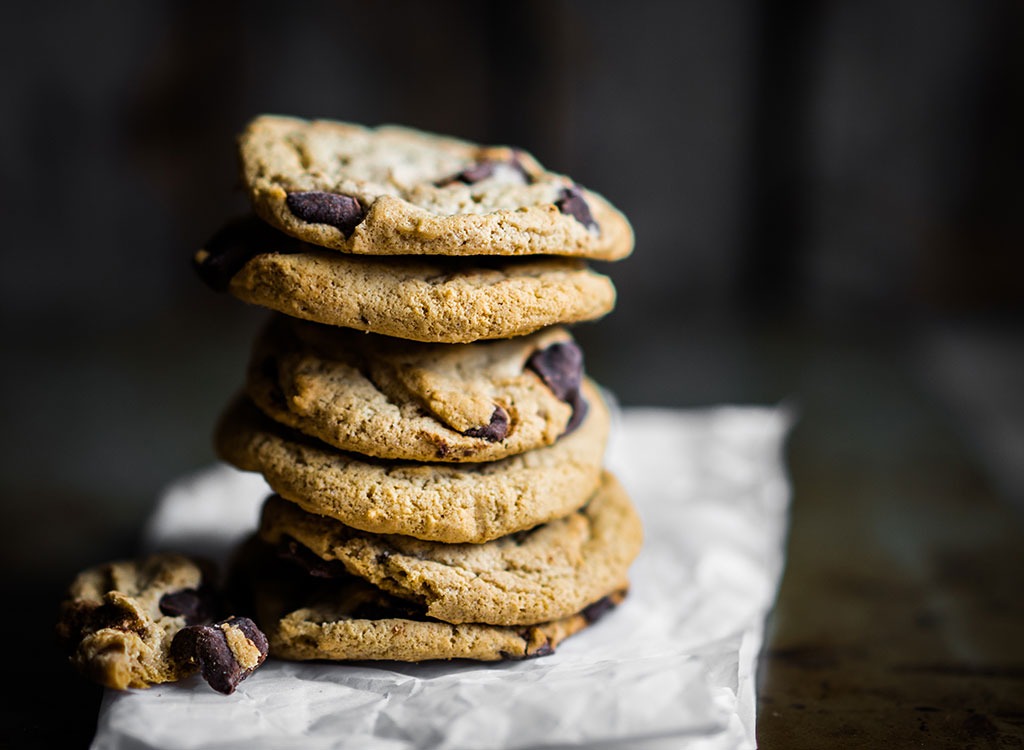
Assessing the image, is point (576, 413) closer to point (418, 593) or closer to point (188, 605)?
point (418, 593)

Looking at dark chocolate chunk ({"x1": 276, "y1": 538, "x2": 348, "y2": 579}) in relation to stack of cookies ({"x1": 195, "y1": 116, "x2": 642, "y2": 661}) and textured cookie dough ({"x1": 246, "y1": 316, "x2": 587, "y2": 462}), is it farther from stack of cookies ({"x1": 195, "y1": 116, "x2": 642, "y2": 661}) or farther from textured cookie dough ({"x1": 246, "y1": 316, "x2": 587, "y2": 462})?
textured cookie dough ({"x1": 246, "y1": 316, "x2": 587, "y2": 462})

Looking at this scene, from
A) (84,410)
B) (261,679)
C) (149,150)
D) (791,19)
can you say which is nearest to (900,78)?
(791,19)

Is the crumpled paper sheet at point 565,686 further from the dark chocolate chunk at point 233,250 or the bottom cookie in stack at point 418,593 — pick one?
the dark chocolate chunk at point 233,250

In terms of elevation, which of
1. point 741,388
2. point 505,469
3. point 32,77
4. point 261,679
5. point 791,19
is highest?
point 791,19

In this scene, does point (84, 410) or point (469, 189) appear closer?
point (469, 189)

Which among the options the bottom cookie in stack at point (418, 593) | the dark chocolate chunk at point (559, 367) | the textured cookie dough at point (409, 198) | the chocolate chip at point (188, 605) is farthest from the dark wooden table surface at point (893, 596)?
the chocolate chip at point (188, 605)

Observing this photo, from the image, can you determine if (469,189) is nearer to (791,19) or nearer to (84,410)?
(84,410)

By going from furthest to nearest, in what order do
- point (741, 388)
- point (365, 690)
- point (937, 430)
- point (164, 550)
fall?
1. point (741, 388)
2. point (937, 430)
3. point (164, 550)
4. point (365, 690)

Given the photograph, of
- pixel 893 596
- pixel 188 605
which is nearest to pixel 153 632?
pixel 188 605
